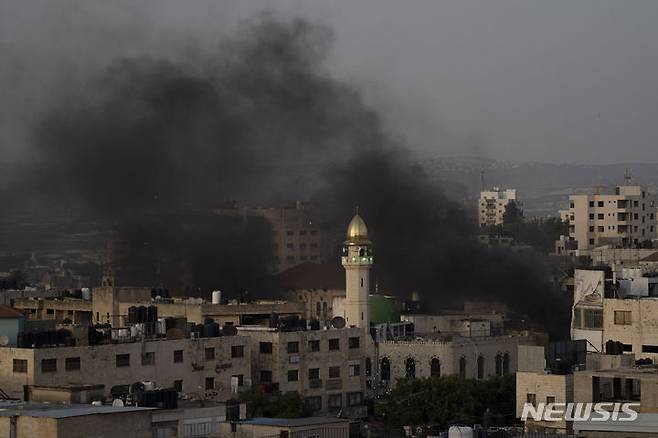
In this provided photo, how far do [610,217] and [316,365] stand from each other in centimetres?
7695

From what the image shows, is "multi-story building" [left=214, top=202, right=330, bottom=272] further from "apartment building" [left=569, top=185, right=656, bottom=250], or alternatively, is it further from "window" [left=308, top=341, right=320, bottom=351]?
"window" [left=308, top=341, right=320, bottom=351]

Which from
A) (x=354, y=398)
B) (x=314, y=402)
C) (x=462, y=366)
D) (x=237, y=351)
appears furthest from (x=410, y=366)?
(x=237, y=351)

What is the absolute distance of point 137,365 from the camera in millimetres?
58062

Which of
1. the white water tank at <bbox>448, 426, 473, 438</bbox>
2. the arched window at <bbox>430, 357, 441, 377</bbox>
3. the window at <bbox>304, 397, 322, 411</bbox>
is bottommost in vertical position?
the window at <bbox>304, 397, 322, 411</bbox>

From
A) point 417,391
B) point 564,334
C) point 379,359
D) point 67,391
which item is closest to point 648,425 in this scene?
point 67,391

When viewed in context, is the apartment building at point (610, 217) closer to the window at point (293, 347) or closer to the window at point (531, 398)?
the window at point (293, 347)

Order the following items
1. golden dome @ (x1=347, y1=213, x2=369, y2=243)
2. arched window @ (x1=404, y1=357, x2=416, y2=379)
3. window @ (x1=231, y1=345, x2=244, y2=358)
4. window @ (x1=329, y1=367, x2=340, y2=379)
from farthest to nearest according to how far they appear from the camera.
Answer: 1. golden dome @ (x1=347, y1=213, x2=369, y2=243)
2. arched window @ (x1=404, y1=357, x2=416, y2=379)
3. window @ (x1=329, y1=367, x2=340, y2=379)
4. window @ (x1=231, y1=345, x2=244, y2=358)

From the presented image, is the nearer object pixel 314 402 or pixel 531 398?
pixel 531 398

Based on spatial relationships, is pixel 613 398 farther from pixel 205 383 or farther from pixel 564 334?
pixel 564 334

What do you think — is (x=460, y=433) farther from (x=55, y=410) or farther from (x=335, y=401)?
(x=335, y=401)

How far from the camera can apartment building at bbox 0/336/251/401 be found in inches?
2148

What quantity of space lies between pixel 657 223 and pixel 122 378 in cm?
9147

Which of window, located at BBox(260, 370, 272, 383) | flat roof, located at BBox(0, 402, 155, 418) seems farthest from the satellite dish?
flat roof, located at BBox(0, 402, 155, 418)

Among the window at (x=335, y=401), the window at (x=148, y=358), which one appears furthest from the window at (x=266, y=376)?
the window at (x=148, y=358)
